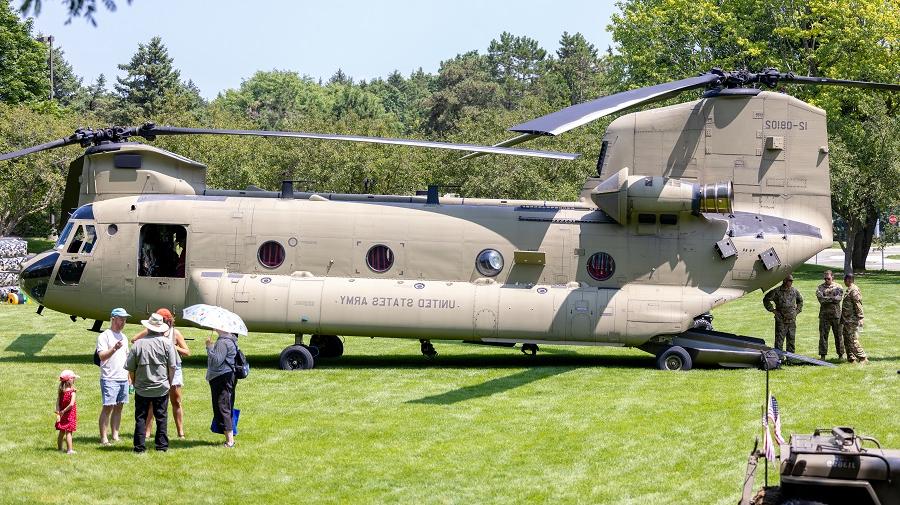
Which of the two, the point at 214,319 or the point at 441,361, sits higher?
the point at 214,319

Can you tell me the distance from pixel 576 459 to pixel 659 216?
26.4ft

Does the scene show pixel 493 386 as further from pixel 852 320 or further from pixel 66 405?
pixel 66 405

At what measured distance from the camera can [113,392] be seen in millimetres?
14391

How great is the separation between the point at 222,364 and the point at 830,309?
12263 mm

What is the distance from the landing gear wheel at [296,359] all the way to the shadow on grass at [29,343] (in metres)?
5.51

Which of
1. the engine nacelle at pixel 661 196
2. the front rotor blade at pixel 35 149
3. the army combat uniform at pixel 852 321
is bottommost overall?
the army combat uniform at pixel 852 321

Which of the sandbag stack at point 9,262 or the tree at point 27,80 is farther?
the tree at point 27,80

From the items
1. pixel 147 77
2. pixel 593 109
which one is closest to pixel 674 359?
pixel 593 109

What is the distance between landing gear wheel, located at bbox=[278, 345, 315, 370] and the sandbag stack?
1706cm

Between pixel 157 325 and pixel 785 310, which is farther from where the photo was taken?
pixel 785 310

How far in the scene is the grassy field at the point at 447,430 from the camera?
12719 mm

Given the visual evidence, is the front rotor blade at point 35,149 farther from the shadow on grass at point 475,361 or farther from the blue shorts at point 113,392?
the blue shorts at point 113,392

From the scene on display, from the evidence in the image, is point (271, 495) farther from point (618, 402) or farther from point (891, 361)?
point (891, 361)

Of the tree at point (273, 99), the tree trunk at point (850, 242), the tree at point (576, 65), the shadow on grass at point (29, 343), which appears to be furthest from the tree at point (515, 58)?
the shadow on grass at point (29, 343)
